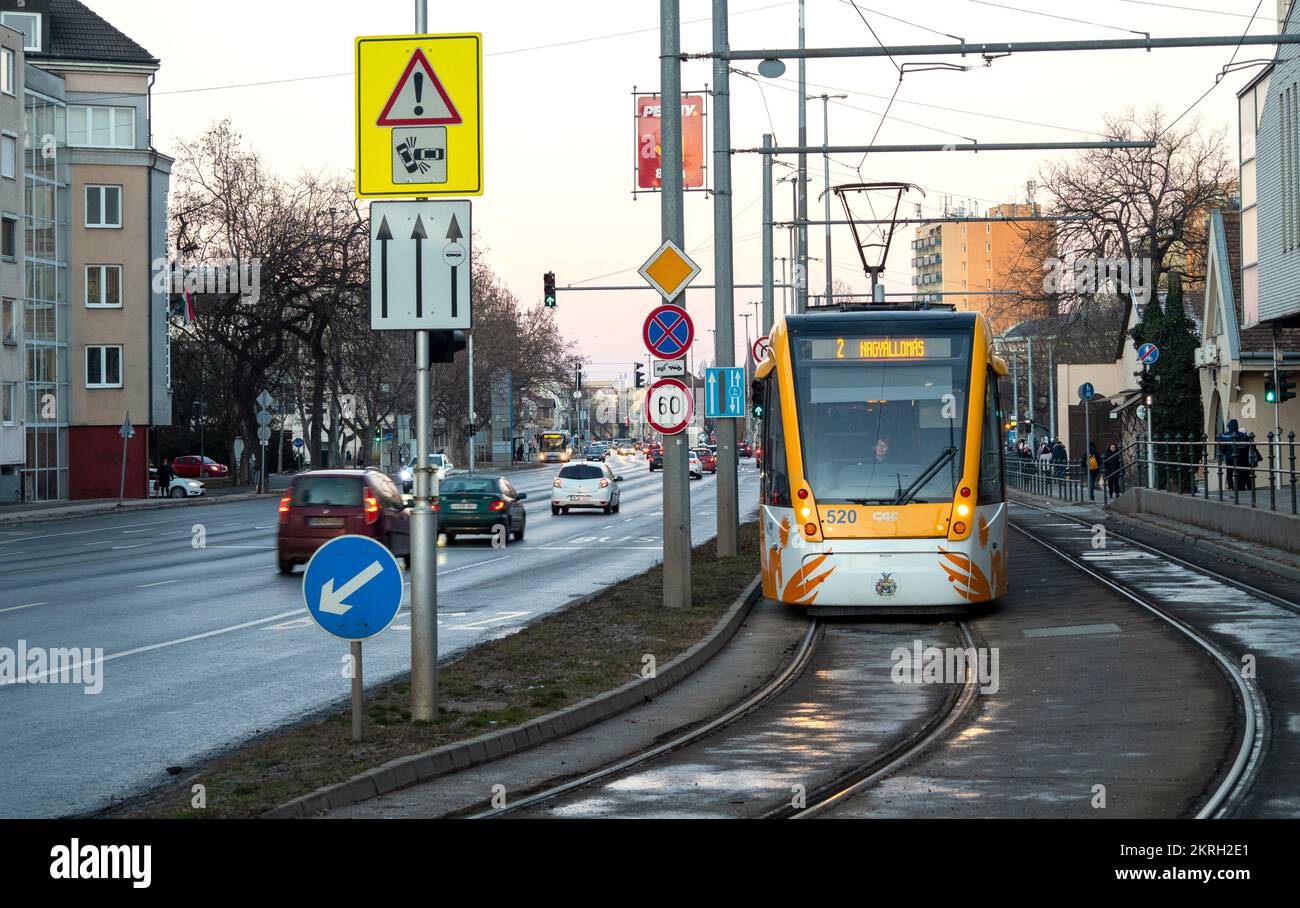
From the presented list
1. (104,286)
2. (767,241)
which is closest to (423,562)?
(767,241)

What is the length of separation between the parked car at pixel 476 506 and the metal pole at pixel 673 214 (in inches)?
655

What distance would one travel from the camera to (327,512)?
26.7 metres

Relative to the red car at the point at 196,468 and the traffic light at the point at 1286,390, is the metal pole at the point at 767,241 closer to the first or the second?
the traffic light at the point at 1286,390

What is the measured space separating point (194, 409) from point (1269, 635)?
83.5 meters

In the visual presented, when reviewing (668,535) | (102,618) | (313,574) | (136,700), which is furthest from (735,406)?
(313,574)

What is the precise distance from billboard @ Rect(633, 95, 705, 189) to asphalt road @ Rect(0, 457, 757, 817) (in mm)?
8501

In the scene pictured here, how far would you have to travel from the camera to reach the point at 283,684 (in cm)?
1374

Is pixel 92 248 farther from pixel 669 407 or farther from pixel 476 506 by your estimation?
pixel 669 407

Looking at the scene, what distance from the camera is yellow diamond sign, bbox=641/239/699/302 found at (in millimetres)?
18234

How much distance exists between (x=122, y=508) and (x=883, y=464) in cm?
4292

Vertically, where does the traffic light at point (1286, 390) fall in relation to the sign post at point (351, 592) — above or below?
above

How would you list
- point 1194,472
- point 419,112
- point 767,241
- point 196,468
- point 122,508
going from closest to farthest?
point 419,112 → point 1194,472 → point 767,241 → point 122,508 → point 196,468

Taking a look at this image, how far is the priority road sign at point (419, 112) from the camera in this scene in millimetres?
10625

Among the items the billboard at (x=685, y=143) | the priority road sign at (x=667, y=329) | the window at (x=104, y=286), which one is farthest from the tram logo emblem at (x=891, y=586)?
the window at (x=104, y=286)
